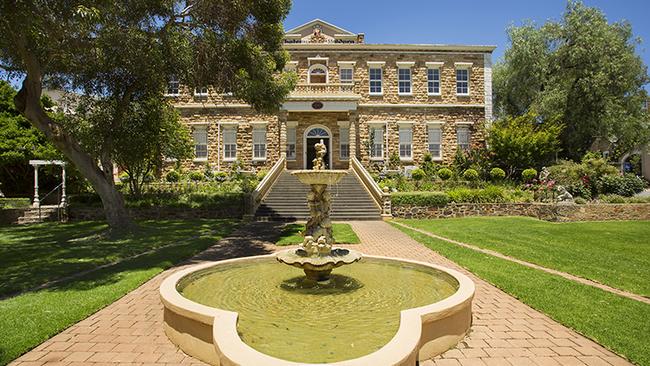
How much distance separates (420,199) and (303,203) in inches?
237

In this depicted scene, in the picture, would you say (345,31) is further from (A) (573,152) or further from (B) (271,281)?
(B) (271,281)

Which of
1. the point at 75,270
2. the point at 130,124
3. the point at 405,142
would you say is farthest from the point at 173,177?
the point at 75,270

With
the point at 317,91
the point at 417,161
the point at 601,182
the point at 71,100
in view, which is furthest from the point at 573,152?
the point at 71,100

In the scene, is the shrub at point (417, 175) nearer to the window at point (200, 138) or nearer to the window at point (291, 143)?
the window at point (291, 143)

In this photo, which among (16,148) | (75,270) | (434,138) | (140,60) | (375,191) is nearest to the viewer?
(75,270)

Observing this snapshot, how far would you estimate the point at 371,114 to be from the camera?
29.1 meters

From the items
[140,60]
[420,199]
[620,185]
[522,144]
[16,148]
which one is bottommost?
[420,199]

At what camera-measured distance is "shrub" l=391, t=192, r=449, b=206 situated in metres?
19.8

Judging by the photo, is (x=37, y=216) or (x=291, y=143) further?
(x=291, y=143)

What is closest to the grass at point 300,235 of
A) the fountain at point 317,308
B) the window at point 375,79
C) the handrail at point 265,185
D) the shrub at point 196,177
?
the handrail at point 265,185

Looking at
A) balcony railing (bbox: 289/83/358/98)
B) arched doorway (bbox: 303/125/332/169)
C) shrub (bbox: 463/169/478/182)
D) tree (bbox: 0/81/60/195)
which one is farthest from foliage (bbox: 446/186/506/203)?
tree (bbox: 0/81/60/195)

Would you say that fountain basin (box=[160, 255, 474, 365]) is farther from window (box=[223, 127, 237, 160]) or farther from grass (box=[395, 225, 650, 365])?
window (box=[223, 127, 237, 160])

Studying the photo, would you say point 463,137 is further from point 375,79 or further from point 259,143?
point 259,143

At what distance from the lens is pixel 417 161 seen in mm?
29391
